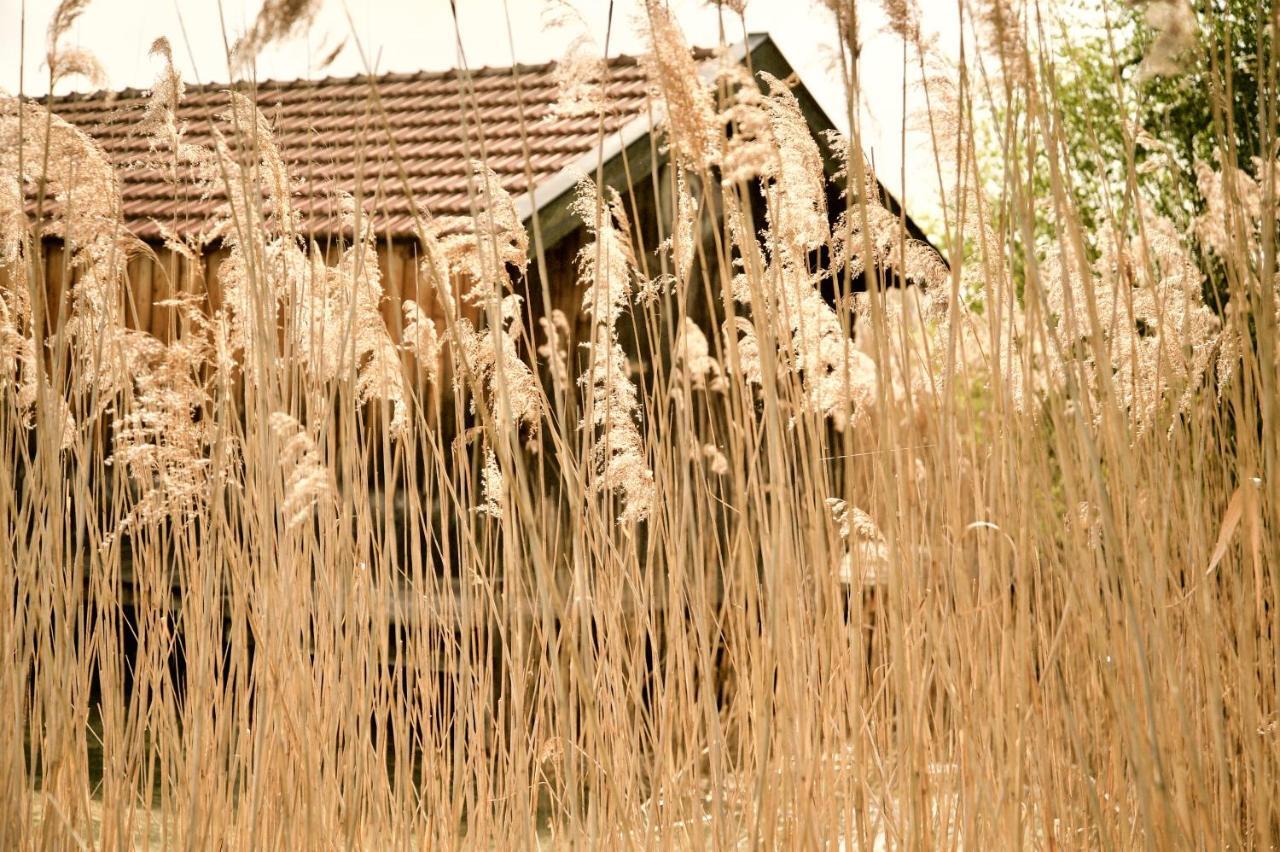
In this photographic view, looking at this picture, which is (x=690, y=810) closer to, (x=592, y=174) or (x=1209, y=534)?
(x=1209, y=534)

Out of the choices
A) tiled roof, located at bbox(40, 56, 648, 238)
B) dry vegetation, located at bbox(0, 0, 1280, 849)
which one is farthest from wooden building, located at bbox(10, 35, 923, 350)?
dry vegetation, located at bbox(0, 0, 1280, 849)

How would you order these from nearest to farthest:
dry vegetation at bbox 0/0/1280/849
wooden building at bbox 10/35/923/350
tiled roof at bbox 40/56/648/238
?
dry vegetation at bbox 0/0/1280/849
wooden building at bbox 10/35/923/350
tiled roof at bbox 40/56/648/238

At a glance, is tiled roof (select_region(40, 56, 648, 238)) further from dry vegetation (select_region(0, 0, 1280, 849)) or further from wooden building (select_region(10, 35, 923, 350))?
dry vegetation (select_region(0, 0, 1280, 849))

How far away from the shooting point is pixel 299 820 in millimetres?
1622

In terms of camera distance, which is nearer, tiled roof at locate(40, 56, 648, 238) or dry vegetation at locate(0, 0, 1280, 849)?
dry vegetation at locate(0, 0, 1280, 849)

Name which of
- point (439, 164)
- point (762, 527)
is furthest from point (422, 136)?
point (762, 527)

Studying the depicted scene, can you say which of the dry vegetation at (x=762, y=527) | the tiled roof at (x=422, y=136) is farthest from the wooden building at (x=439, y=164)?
the dry vegetation at (x=762, y=527)

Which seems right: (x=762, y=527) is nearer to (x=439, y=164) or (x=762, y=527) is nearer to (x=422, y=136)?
(x=439, y=164)

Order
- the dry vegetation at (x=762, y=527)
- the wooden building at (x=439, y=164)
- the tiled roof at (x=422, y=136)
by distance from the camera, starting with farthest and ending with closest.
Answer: the tiled roof at (x=422, y=136) < the wooden building at (x=439, y=164) < the dry vegetation at (x=762, y=527)

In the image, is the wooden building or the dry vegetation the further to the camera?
the wooden building

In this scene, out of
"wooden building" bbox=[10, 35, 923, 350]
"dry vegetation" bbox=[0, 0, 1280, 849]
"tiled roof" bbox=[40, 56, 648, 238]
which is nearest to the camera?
"dry vegetation" bbox=[0, 0, 1280, 849]

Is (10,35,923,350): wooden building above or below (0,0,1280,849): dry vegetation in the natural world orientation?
above

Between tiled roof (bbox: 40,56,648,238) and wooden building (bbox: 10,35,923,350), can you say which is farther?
tiled roof (bbox: 40,56,648,238)

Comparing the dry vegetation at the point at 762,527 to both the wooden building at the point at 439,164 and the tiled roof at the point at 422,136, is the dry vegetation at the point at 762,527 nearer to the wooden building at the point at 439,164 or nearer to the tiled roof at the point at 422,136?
the wooden building at the point at 439,164
